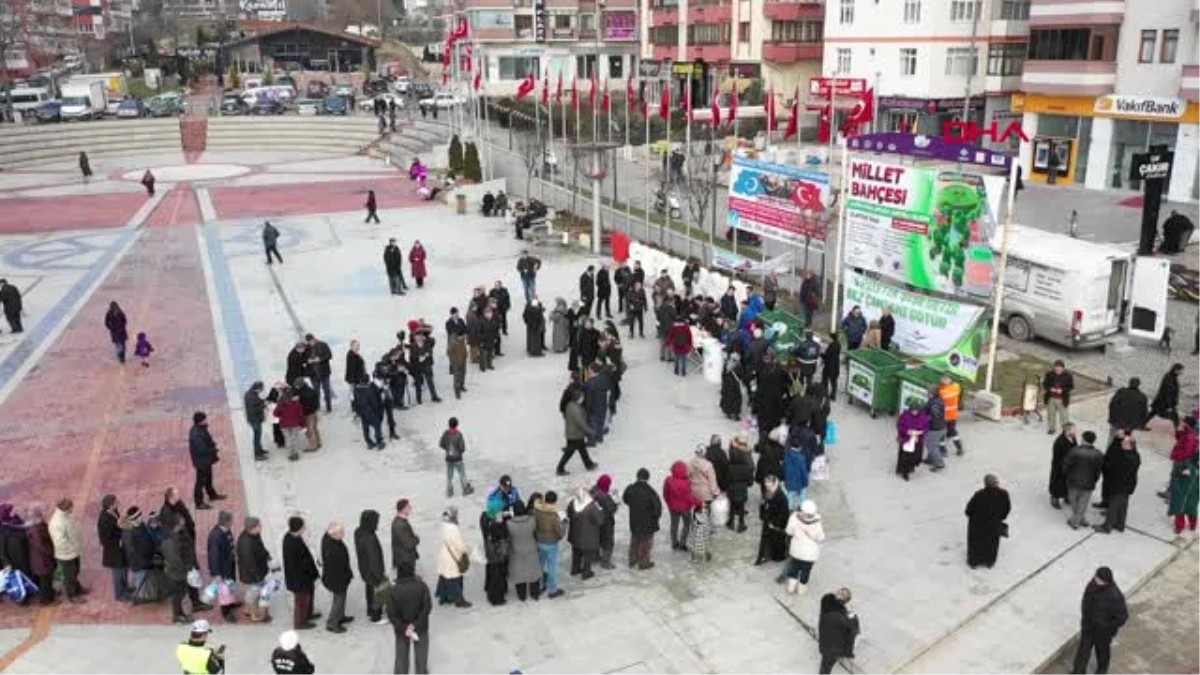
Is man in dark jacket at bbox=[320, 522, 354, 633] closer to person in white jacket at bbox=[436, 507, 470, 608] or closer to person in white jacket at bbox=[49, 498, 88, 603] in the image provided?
person in white jacket at bbox=[436, 507, 470, 608]

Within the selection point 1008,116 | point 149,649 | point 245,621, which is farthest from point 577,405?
point 1008,116

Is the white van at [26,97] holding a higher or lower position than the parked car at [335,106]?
higher

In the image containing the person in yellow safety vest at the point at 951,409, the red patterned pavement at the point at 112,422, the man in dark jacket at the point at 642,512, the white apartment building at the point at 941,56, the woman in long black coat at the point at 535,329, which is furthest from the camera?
the white apartment building at the point at 941,56

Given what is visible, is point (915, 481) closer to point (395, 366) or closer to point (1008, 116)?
point (395, 366)

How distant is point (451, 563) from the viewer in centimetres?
1149

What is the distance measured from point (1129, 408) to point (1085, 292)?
6169mm

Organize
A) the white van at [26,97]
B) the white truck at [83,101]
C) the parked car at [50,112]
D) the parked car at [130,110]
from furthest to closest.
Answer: the white van at [26,97], the parked car at [130,110], the parked car at [50,112], the white truck at [83,101]

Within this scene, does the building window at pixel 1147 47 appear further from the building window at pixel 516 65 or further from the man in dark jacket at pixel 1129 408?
the building window at pixel 516 65

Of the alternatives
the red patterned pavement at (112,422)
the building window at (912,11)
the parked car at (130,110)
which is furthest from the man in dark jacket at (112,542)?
the parked car at (130,110)

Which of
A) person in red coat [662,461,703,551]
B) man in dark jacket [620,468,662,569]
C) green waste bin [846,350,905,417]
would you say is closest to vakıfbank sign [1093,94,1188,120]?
green waste bin [846,350,905,417]

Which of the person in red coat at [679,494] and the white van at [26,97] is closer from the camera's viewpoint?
the person in red coat at [679,494]

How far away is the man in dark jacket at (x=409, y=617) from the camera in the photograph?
33.4 ft

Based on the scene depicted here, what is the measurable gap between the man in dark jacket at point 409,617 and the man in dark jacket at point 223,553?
234 cm

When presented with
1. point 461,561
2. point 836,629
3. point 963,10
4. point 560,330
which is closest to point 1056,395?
point 836,629
